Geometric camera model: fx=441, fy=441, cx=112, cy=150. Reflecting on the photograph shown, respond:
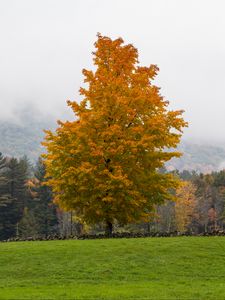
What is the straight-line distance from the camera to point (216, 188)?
104 m

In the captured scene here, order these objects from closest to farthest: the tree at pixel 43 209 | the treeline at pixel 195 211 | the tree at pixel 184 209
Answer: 1. the tree at pixel 43 209
2. the tree at pixel 184 209
3. the treeline at pixel 195 211

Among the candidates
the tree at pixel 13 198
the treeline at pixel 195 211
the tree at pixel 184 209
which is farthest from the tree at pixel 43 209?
the tree at pixel 184 209

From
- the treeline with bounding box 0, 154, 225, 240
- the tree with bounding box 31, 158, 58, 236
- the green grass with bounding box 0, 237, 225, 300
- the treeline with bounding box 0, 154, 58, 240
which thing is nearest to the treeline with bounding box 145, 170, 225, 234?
the treeline with bounding box 0, 154, 225, 240

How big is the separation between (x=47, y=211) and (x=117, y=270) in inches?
2612

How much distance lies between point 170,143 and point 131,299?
16545 mm

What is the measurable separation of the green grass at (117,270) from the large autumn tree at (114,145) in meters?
4.47

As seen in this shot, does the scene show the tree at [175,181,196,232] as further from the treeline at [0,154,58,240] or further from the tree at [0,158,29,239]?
the tree at [0,158,29,239]

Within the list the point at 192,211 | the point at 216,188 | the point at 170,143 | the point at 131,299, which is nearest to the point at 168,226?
the point at 192,211

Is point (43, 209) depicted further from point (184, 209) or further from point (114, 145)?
point (114, 145)

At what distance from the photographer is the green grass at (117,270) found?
14891 millimetres

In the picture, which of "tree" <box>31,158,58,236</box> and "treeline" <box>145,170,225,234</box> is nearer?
"tree" <box>31,158,58,236</box>

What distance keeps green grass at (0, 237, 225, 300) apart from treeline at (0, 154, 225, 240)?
46.3m

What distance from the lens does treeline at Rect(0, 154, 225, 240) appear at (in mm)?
78812

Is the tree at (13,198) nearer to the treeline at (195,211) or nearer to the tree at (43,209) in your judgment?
the tree at (43,209)
